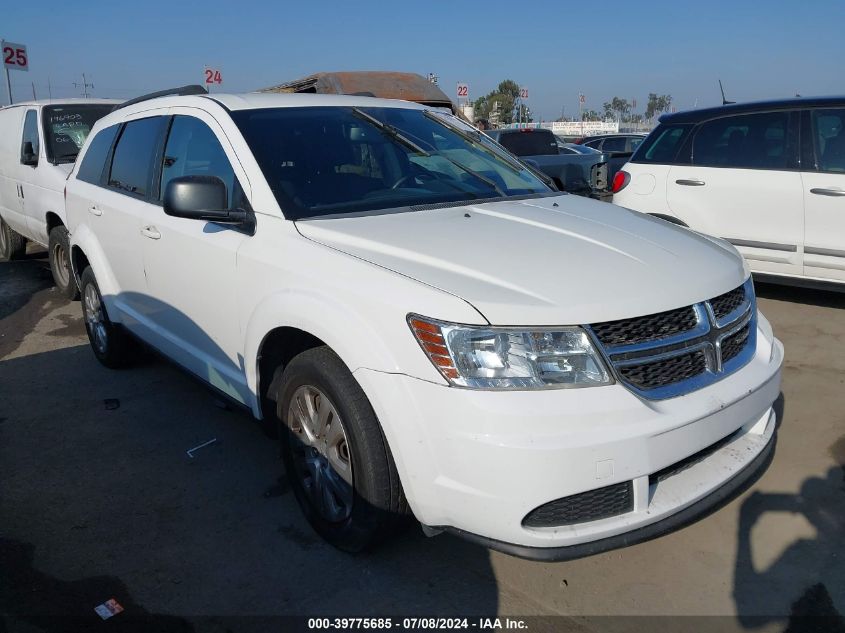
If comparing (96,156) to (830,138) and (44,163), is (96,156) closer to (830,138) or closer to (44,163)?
(44,163)

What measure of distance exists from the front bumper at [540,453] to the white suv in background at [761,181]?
387cm

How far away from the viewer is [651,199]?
6.64 metres

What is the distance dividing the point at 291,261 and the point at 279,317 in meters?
0.23

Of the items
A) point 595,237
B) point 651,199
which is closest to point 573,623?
point 595,237

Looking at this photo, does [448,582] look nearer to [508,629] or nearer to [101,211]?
[508,629]

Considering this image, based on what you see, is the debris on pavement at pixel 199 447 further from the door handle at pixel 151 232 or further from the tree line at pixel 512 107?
the tree line at pixel 512 107

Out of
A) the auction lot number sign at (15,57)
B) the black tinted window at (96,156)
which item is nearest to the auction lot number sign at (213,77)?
the auction lot number sign at (15,57)

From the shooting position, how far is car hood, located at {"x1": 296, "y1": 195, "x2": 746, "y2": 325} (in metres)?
2.36

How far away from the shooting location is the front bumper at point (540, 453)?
221 cm

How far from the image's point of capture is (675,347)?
2480 mm

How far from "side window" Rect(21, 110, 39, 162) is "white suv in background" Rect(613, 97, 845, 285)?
6244 mm

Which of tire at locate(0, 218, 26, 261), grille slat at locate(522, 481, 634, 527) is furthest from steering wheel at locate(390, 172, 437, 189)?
tire at locate(0, 218, 26, 261)

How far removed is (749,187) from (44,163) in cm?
685

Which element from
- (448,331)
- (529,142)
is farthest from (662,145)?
(529,142)
